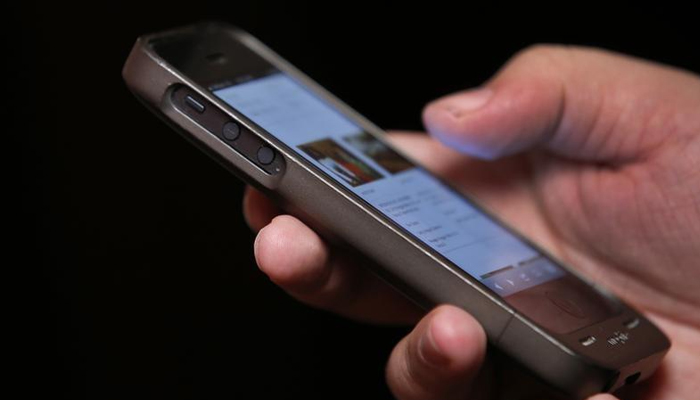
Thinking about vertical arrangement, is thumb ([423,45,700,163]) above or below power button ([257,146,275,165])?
above

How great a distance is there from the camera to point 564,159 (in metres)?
0.84

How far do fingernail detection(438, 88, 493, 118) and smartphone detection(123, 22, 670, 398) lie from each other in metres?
0.06

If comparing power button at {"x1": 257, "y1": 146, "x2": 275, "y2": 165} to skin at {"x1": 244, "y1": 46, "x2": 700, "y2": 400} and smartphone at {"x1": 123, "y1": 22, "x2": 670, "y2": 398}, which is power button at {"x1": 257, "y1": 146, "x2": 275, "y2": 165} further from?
skin at {"x1": 244, "y1": 46, "x2": 700, "y2": 400}

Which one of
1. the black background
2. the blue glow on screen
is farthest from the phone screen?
the black background

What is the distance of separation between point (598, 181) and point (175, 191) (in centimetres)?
48

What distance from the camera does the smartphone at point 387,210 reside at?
56 centimetres

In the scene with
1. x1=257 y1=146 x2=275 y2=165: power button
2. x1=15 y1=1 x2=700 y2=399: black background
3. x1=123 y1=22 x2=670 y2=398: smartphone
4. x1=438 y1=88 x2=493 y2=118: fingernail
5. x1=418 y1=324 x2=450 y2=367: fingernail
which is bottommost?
x1=15 y1=1 x2=700 y2=399: black background

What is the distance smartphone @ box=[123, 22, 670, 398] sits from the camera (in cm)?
56

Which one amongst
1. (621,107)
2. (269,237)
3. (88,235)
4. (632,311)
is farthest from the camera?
(88,235)

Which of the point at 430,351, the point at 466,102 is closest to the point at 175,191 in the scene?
the point at 466,102

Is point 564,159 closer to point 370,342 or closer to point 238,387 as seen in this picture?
point 370,342

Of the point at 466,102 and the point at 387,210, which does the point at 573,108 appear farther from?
the point at 387,210

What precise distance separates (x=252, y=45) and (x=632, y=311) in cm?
39

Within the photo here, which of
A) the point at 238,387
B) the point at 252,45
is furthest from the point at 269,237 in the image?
the point at 238,387
